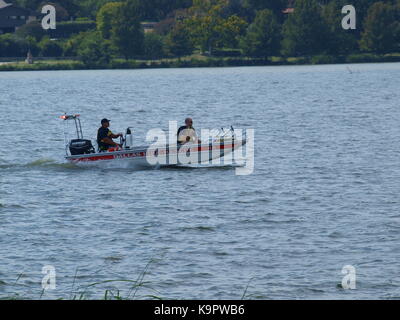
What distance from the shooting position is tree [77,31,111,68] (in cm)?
19125

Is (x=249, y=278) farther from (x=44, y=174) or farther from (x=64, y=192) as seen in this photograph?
(x=44, y=174)

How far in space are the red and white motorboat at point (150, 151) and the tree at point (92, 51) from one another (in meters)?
162

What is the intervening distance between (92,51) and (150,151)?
537ft

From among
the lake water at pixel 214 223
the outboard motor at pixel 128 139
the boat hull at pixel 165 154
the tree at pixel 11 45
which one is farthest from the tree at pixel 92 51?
the outboard motor at pixel 128 139

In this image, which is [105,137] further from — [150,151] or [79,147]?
[150,151]

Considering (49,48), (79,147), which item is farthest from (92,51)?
(79,147)

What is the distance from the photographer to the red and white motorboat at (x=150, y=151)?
31.3 metres

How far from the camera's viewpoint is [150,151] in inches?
A: 1251

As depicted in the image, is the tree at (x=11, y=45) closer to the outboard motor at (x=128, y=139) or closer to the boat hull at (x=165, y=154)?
the boat hull at (x=165, y=154)

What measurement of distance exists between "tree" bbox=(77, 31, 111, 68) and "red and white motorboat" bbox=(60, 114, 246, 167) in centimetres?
16189

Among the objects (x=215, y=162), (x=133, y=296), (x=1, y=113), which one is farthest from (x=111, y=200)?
(x=1, y=113)
